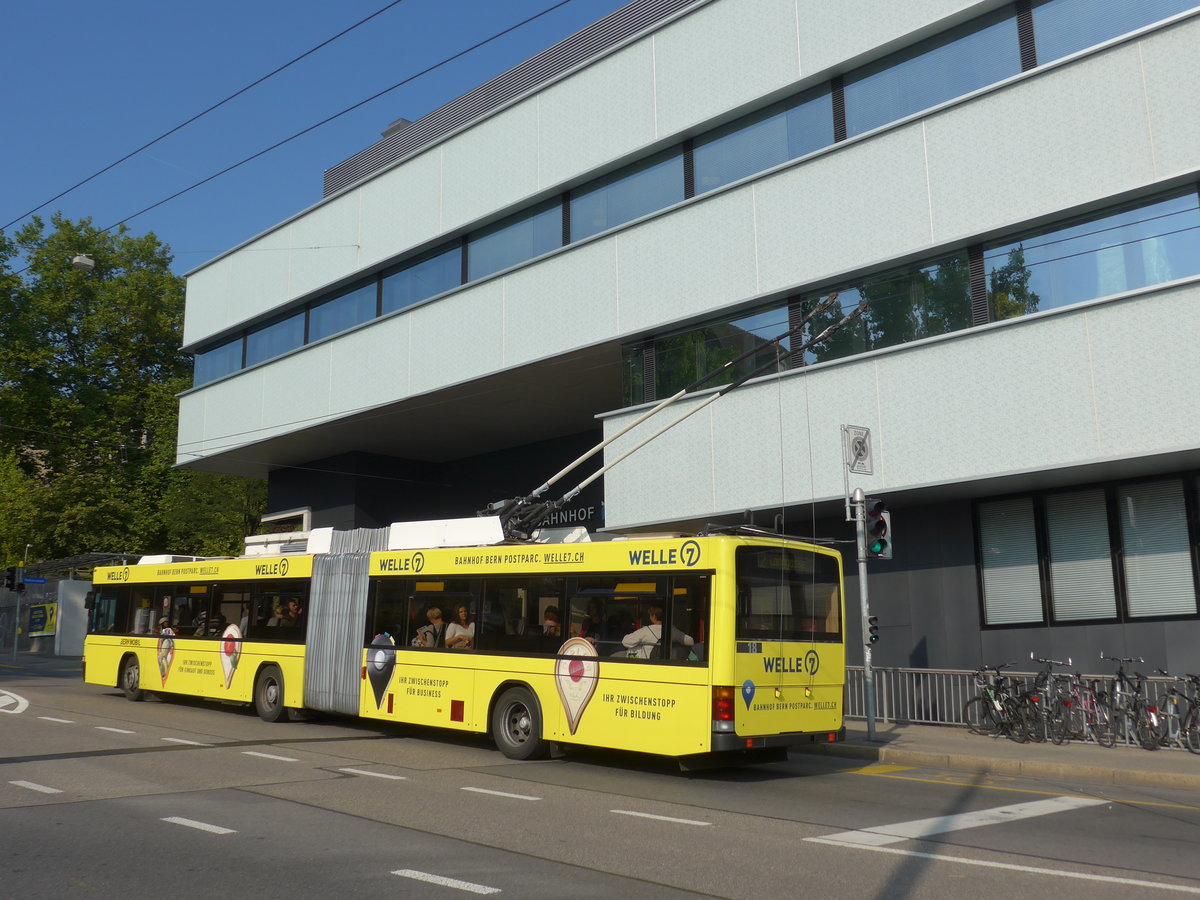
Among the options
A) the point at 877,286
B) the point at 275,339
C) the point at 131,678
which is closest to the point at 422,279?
the point at 275,339

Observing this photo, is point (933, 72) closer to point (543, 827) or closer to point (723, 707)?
point (723, 707)

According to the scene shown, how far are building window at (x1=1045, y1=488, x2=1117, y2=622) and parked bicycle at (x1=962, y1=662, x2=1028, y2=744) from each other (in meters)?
1.60

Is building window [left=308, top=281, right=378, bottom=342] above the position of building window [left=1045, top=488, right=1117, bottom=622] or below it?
above

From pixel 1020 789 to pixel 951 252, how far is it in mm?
9531

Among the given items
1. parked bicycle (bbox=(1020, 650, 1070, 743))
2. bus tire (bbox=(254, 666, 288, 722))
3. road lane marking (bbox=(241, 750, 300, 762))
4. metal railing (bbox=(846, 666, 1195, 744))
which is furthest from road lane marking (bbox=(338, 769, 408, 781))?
parked bicycle (bbox=(1020, 650, 1070, 743))

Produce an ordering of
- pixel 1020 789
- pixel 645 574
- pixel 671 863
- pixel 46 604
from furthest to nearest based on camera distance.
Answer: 1. pixel 46 604
2. pixel 645 574
3. pixel 1020 789
4. pixel 671 863

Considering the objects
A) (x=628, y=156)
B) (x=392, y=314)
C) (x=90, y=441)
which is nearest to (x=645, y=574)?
(x=628, y=156)

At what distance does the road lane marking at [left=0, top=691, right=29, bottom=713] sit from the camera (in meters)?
18.9

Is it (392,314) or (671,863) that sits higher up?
(392,314)

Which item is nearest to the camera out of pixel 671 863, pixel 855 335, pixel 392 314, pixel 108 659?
pixel 671 863

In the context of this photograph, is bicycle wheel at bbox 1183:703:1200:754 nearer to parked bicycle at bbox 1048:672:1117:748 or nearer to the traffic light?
A: parked bicycle at bbox 1048:672:1117:748

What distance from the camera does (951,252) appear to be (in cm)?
1798

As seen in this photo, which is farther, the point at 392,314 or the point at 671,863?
the point at 392,314

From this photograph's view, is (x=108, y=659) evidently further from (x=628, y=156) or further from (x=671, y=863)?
(x=671, y=863)
